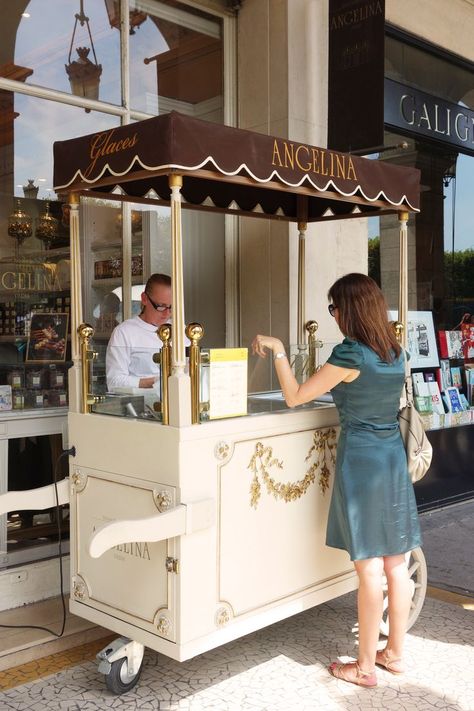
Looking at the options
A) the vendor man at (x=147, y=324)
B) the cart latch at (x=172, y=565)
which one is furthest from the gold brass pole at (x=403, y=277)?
the cart latch at (x=172, y=565)

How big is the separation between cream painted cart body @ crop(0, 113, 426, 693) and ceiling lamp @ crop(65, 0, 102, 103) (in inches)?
50.0

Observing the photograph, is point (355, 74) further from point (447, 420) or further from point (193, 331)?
point (447, 420)

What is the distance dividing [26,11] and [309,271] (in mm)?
2498

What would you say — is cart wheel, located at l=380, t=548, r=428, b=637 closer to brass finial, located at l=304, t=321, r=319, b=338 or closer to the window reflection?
brass finial, located at l=304, t=321, r=319, b=338

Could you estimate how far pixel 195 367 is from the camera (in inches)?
125

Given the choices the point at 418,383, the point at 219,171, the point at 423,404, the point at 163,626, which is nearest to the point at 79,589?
the point at 163,626

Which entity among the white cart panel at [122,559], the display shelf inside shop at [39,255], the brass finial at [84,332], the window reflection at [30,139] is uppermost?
the window reflection at [30,139]

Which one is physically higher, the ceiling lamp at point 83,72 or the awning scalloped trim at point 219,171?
the ceiling lamp at point 83,72

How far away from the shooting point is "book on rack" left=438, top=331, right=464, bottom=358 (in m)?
7.14

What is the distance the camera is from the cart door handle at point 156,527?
280 cm

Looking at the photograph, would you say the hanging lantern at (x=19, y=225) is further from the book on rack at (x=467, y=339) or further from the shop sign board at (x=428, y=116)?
the book on rack at (x=467, y=339)

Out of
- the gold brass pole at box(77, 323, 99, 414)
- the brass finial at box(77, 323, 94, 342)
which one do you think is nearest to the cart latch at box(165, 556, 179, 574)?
the gold brass pole at box(77, 323, 99, 414)

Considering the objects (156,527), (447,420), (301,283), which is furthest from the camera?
(447,420)

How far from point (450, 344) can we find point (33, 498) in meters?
4.88
